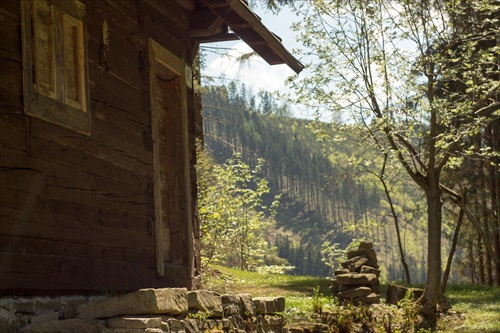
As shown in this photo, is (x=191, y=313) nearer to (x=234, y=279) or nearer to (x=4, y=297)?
(x=4, y=297)

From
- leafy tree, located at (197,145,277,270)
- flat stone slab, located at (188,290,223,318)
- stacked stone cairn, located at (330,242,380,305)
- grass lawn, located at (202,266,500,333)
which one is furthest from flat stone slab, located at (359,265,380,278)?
flat stone slab, located at (188,290,223,318)

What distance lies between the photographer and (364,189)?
170375mm

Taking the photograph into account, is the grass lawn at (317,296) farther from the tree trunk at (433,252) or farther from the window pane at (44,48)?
the window pane at (44,48)

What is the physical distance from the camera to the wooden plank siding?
6.69 m

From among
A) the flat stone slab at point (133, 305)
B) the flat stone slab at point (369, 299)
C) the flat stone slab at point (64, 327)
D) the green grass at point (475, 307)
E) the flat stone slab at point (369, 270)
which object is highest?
the flat stone slab at point (133, 305)

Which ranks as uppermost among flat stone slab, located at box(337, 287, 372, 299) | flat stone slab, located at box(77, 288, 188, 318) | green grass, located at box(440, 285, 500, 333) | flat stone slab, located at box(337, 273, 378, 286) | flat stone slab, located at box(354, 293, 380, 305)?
flat stone slab, located at box(77, 288, 188, 318)

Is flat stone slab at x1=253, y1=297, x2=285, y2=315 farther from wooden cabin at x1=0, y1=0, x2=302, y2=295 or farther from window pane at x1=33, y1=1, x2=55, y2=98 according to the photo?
window pane at x1=33, y1=1, x2=55, y2=98

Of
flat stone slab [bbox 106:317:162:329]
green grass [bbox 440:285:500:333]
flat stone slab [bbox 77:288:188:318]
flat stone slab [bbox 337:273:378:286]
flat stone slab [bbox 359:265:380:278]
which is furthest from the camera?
flat stone slab [bbox 359:265:380:278]

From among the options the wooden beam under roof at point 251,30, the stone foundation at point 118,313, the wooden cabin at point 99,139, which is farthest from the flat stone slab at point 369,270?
the stone foundation at point 118,313

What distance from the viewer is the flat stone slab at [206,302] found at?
7.36 metres

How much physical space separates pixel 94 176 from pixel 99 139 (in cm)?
44

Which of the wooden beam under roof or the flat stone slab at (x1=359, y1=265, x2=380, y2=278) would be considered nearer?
the wooden beam under roof

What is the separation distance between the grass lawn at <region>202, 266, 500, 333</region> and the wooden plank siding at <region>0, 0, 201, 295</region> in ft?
16.8

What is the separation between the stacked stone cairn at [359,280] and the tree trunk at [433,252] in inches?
42.8
